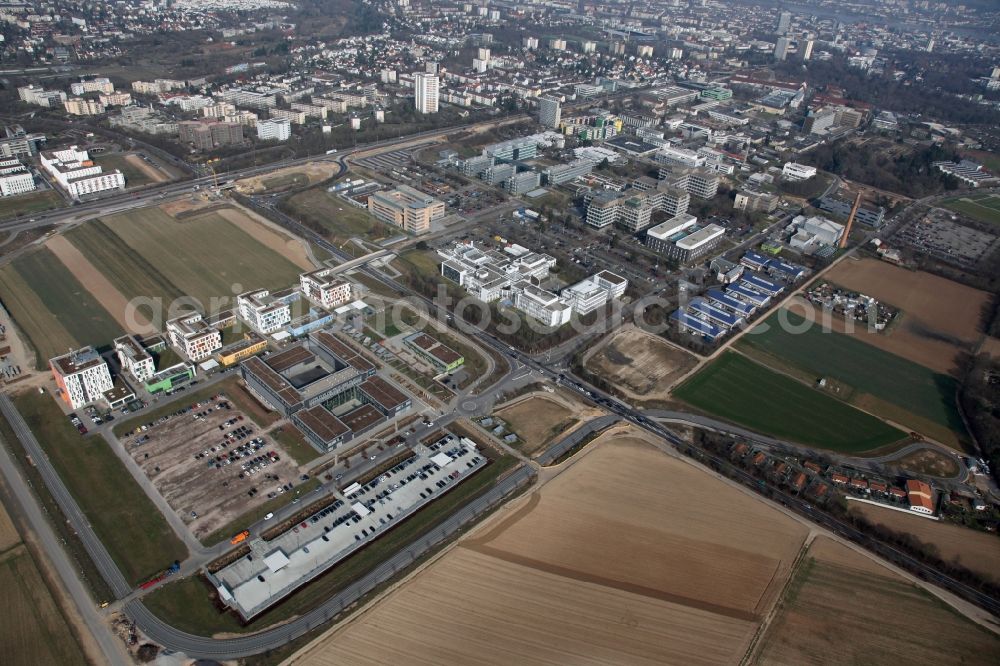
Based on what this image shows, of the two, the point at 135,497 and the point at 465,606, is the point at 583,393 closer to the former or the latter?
the point at 465,606

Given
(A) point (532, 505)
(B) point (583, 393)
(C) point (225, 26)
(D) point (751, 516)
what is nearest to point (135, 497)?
(A) point (532, 505)

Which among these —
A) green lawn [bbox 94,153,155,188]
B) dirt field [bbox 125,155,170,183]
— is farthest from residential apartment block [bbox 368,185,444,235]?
green lawn [bbox 94,153,155,188]

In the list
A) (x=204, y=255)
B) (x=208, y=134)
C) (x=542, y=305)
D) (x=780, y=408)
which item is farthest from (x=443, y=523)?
(x=208, y=134)

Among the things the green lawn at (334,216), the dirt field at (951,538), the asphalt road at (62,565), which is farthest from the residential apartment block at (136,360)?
the dirt field at (951,538)

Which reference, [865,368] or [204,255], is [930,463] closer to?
[865,368]

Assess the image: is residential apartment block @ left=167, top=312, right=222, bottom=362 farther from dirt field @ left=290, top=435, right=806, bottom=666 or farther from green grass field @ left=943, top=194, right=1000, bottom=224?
green grass field @ left=943, top=194, right=1000, bottom=224

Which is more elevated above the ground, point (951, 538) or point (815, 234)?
point (815, 234)
